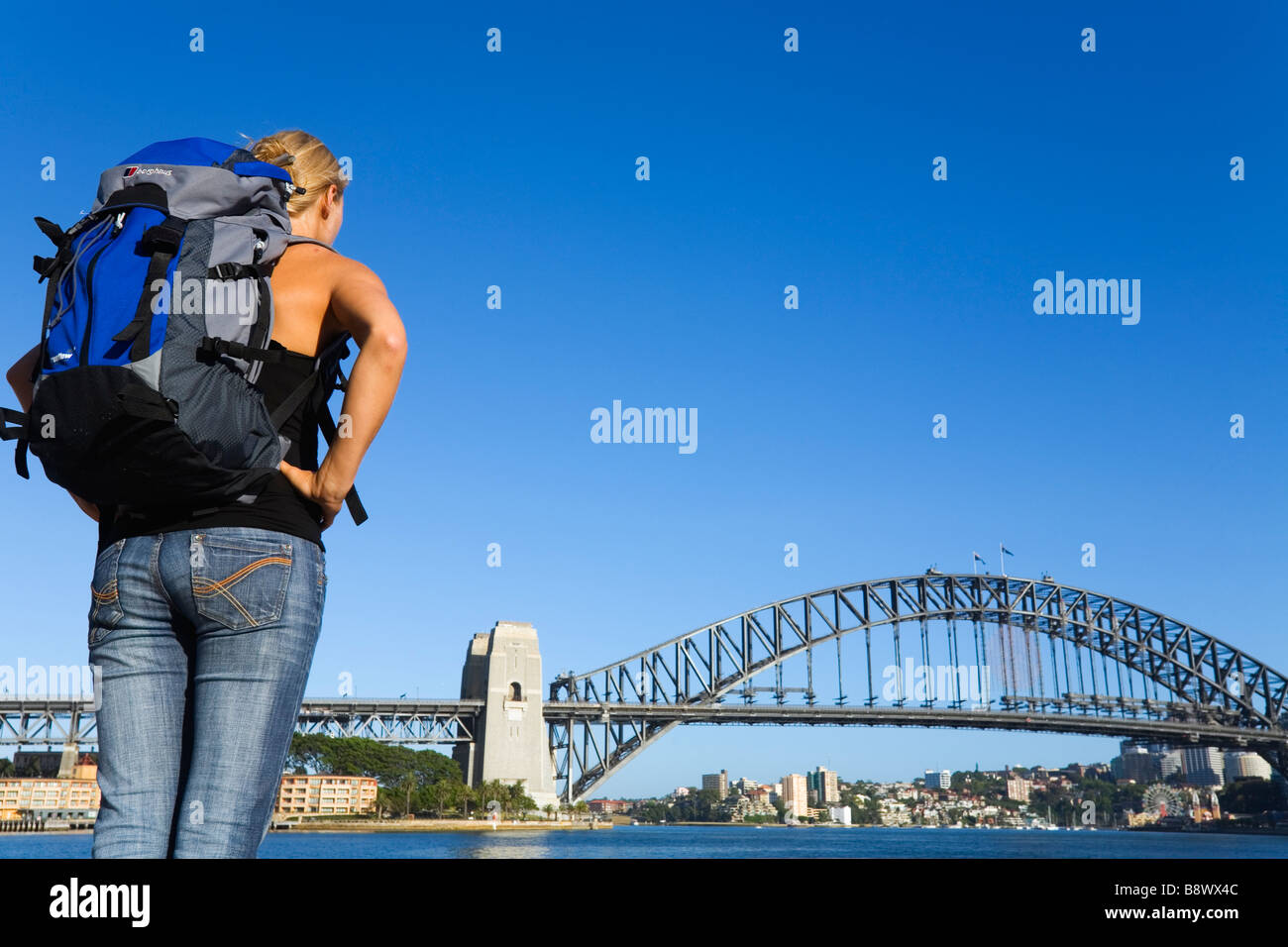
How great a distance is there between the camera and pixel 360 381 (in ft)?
7.06

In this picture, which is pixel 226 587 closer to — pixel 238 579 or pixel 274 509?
pixel 238 579

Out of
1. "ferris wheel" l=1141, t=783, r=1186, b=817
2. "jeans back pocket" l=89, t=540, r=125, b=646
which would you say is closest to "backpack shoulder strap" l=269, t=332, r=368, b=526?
"jeans back pocket" l=89, t=540, r=125, b=646

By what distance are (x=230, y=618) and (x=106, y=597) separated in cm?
31

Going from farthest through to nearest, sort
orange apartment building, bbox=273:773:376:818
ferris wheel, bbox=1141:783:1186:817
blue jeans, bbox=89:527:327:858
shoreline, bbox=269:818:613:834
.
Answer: ferris wheel, bbox=1141:783:1186:817 → orange apartment building, bbox=273:773:376:818 → shoreline, bbox=269:818:613:834 → blue jeans, bbox=89:527:327:858

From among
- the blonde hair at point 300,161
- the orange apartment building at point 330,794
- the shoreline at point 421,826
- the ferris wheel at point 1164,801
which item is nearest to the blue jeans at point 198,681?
the blonde hair at point 300,161

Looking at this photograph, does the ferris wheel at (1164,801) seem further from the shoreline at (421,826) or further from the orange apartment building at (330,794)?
the orange apartment building at (330,794)

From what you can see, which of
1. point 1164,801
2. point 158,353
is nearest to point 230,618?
point 158,353

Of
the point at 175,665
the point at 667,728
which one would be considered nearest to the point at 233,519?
the point at 175,665

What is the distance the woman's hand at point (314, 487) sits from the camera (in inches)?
87.1

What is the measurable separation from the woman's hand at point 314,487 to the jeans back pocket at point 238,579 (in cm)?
15

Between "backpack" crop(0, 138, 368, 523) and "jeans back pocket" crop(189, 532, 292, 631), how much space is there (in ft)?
0.29

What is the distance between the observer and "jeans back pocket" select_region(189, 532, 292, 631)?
2.08 m

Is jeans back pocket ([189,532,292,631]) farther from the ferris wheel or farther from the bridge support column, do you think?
the ferris wheel
